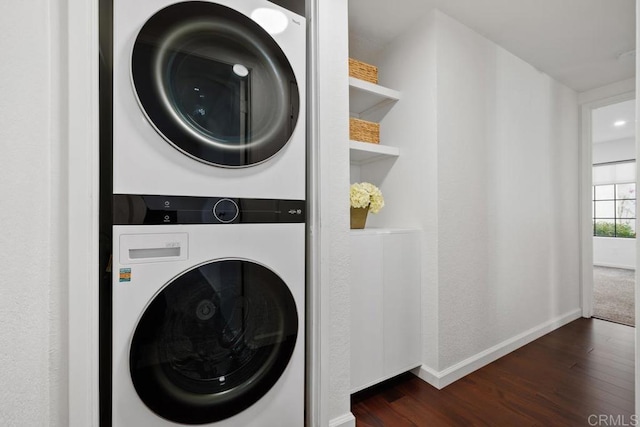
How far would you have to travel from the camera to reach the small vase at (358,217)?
1.78 meters

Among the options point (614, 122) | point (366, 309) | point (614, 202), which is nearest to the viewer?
point (366, 309)

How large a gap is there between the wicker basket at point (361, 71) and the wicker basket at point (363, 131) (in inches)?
11.3

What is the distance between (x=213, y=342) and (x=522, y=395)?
1.91m

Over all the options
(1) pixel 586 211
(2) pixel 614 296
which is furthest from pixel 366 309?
(2) pixel 614 296

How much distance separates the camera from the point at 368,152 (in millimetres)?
1958

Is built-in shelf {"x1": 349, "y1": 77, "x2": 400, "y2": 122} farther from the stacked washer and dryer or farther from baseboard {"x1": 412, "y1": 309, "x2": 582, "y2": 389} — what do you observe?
baseboard {"x1": 412, "y1": 309, "x2": 582, "y2": 389}

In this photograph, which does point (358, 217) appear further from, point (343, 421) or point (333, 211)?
point (343, 421)

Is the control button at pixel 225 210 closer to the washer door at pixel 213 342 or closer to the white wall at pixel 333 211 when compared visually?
the washer door at pixel 213 342

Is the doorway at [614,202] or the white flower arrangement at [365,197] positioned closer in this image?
the white flower arrangement at [365,197]

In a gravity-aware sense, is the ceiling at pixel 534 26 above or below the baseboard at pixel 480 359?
above

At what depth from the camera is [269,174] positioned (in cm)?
109

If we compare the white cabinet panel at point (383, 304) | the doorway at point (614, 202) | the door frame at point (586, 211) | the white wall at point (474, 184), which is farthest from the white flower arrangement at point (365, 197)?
the doorway at point (614, 202)

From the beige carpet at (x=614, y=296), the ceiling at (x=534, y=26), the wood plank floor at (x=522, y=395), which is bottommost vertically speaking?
the beige carpet at (x=614, y=296)

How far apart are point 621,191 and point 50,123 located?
899cm
